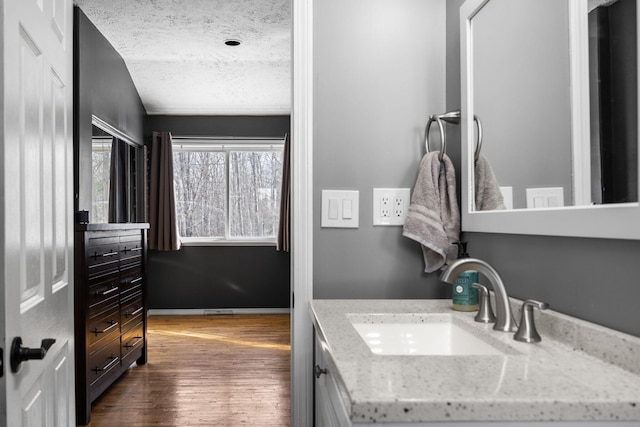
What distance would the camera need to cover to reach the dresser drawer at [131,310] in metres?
3.33

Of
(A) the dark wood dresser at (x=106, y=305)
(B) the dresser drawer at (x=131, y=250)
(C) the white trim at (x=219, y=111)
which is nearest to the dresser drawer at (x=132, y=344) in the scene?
(A) the dark wood dresser at (x=106, y=305)

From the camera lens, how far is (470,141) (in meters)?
1.50

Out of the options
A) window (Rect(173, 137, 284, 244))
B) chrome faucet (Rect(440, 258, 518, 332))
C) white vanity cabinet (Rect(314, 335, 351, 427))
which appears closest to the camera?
white vanity cabinet (Rect(314, 335, 351, 427))

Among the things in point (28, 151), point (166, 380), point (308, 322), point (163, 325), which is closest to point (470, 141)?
point (308, 322)

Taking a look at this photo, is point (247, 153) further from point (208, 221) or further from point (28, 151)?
point (28, 151)

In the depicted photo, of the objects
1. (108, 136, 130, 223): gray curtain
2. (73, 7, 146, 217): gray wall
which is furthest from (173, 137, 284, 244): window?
(73, 7, 146, 217): gray wall

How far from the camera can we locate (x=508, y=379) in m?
0.77

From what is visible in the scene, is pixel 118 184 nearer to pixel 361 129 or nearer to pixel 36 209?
pixel 361 129

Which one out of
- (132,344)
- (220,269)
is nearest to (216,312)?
(220,269)

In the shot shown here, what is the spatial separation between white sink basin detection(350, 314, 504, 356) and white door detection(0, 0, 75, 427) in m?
0.76

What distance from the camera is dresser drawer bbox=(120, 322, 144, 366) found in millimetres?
3340

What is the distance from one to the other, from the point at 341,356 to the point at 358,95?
3.21 feet

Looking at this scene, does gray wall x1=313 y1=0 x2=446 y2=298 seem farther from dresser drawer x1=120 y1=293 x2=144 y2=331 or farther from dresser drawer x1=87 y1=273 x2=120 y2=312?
dresser drawer x1=120 y1=293 x2=144 y2=331

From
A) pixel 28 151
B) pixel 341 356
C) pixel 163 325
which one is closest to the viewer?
pixel 341 356
